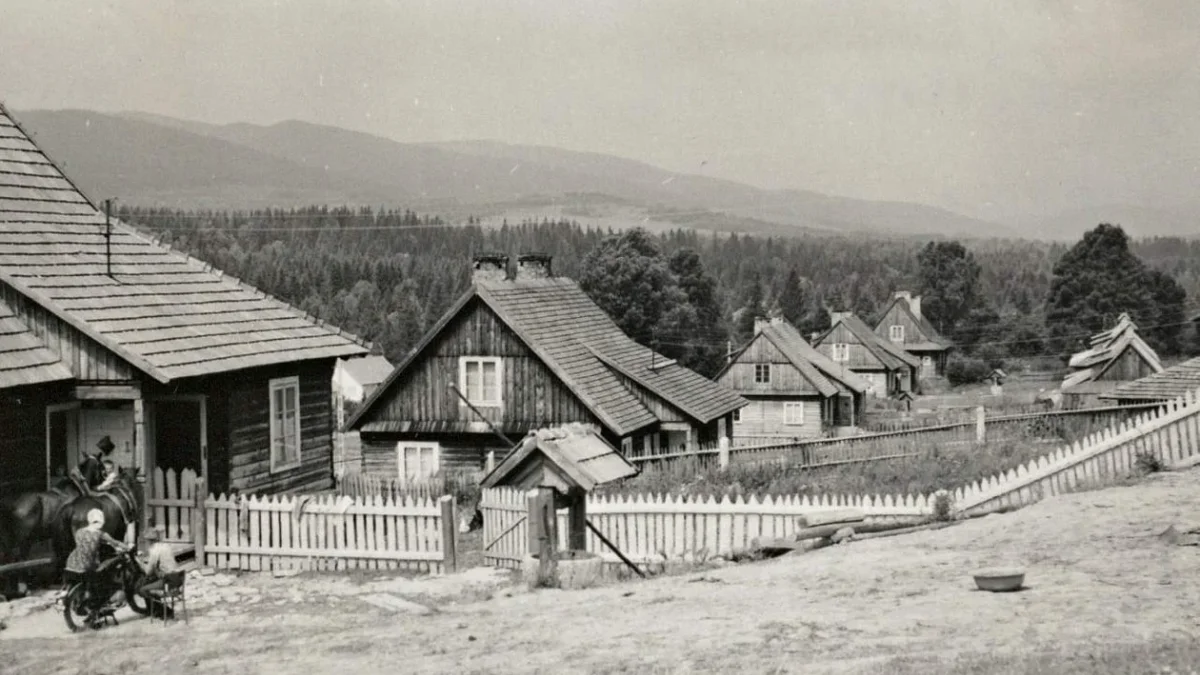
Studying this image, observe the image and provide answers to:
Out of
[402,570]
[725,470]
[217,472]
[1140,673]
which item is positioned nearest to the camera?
[1140,673]

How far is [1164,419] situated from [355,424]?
2142 centimetres

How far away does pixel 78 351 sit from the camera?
1859cm

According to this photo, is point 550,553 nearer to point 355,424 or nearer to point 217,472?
A: point 217,472

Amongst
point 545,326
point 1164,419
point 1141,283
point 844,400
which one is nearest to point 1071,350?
point 1141,283

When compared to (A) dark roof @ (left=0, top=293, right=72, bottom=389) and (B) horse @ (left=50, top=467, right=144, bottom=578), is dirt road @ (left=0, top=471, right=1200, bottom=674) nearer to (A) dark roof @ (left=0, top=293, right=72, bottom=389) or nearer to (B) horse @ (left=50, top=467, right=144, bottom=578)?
(B) horse @ (left=50, top=467, right=144, bottom=578)

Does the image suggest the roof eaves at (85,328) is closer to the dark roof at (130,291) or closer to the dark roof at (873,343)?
the dark roof at (130,291)

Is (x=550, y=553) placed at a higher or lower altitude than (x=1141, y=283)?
lower

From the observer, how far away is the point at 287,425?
22969 mm

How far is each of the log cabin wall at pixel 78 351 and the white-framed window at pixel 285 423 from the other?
380cm

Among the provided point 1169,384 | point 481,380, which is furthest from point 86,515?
point 1169,384

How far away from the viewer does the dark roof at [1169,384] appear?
3009 centimetres

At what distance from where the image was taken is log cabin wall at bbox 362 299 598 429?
107ft

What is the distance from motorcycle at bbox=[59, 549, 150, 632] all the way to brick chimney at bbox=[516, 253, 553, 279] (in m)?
22.0

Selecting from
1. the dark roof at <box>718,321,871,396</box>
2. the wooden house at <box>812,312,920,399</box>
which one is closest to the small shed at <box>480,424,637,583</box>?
the dark roof at <box>718,321,871,396</box>
